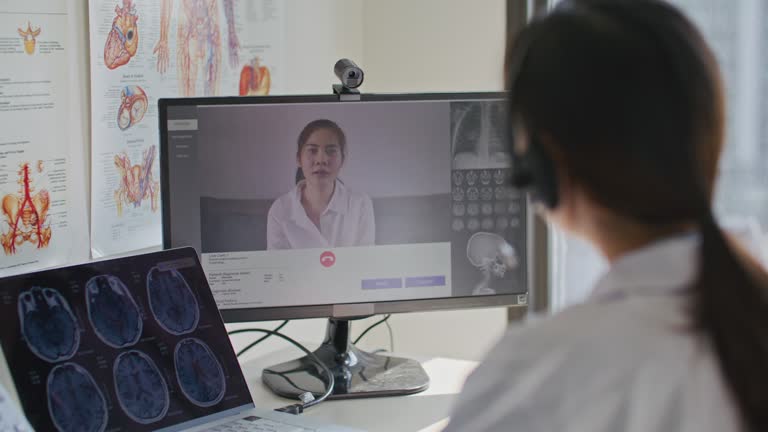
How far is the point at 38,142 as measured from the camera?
1505 mm

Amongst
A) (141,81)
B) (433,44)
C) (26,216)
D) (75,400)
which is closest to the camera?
(75,400)

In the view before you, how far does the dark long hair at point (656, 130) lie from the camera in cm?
68

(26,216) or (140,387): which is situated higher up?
(26,216)

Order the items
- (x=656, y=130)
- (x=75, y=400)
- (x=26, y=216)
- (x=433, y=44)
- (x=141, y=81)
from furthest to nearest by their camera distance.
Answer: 1. (x=433, y=44)
2. (x=141, y=81)
3. (x=26, y=216)
4. (x=75, y=400)
5. (x=656, y=130)

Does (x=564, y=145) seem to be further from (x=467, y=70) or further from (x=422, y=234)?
(x=467, y=70)

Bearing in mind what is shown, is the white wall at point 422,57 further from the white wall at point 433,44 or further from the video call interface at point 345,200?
the video call interface at point 345,200

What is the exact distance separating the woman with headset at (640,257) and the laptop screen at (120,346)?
684 mm

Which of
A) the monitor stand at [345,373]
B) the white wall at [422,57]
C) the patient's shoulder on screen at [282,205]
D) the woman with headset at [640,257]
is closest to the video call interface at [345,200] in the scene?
the patient's shoulder on screen at [282,205]

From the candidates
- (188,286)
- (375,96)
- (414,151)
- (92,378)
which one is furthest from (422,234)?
(92,378)

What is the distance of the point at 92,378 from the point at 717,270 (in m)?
0.88

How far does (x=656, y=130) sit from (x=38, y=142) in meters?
1.11

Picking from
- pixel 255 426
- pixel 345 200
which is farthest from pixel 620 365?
pixel 345 200

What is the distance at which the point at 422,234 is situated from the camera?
5.28ft

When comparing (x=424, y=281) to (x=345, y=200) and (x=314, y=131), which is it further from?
(x=314, y=131)
